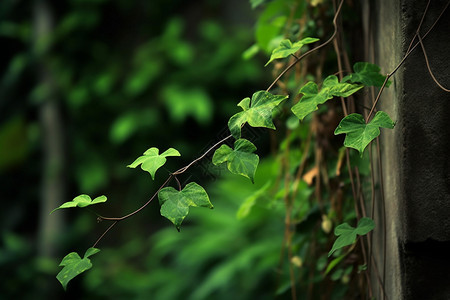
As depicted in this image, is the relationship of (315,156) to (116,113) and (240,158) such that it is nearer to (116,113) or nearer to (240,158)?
(240,158)

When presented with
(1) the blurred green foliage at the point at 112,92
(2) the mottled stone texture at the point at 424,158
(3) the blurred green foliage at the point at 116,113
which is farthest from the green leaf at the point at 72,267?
(1) the blurred green foliage at the point at 112,92

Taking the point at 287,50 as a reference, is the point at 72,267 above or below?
below

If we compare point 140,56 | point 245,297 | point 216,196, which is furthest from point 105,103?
point 245,297

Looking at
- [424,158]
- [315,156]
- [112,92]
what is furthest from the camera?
[112,92]

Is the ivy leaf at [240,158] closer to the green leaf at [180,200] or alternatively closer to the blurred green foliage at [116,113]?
the green leaf at [180,200]

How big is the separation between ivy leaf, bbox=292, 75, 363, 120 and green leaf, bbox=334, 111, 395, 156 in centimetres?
6

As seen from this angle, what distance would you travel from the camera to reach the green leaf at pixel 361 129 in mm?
855

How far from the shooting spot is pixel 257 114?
3.04 feet

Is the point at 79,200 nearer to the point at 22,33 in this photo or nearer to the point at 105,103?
the point at 105,103

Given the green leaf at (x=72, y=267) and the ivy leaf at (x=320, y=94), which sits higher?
the ivy leaf at (x=320, y=94)

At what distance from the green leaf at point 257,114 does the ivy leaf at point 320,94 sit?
0.14ft

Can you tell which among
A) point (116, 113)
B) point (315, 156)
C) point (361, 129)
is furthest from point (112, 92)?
point (361, 129)

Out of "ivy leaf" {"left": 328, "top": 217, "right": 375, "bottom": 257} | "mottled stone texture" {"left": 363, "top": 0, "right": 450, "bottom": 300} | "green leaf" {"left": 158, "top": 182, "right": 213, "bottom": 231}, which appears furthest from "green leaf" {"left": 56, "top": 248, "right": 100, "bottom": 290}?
"mottled stone texture" {"left": 363, "top": 0, "right": 450, "bottom": 300}

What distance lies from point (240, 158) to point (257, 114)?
0.08 metres
